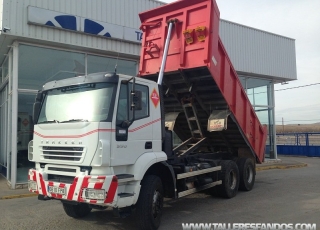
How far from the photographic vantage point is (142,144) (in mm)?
5758

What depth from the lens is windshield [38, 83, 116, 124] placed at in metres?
5.24

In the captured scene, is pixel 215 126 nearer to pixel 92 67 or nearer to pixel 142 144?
pixel 142 144

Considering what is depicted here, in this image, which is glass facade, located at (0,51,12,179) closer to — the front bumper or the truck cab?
the truck cab

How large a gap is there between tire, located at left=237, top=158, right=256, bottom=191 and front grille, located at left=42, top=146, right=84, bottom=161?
17.7 ft

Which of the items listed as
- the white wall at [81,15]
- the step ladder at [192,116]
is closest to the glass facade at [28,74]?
the white wall at [81,15]

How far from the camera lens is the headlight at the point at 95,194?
192 inches

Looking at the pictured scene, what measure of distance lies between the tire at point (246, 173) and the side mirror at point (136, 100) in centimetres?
480

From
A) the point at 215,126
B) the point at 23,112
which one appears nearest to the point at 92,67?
the point at 23,112

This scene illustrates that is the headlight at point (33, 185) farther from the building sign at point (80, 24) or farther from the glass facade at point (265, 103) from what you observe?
the glass facade at point (265, 103)

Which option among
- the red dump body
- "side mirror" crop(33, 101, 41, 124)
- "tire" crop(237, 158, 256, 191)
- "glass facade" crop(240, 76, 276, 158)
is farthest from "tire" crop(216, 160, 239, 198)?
"glass facade" crop(240, 76, 276, 158)

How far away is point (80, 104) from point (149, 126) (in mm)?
1298

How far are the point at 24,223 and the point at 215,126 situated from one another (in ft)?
15.5

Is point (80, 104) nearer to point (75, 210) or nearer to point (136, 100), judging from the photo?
point (136, 100)

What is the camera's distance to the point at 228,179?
8406mm
